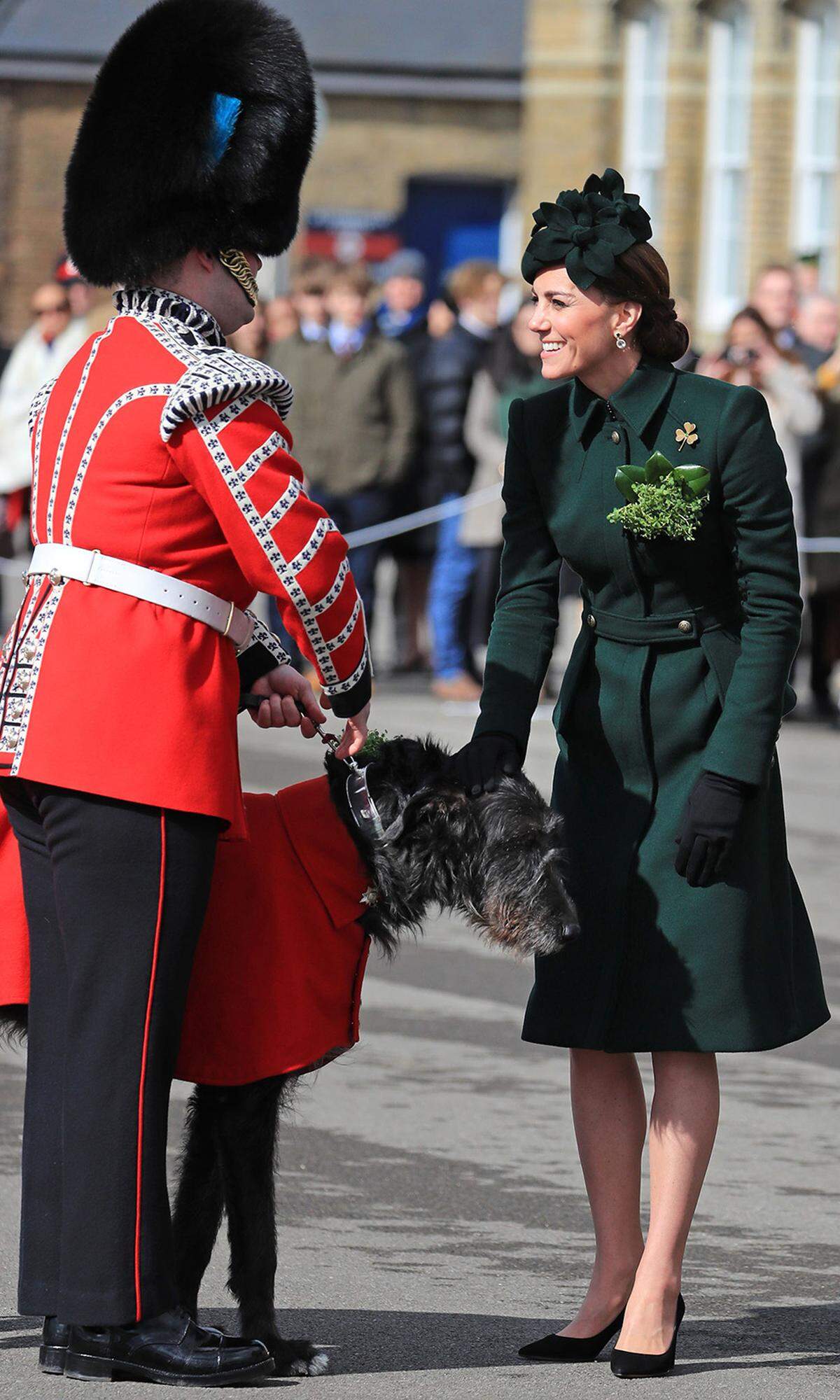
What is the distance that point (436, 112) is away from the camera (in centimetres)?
3444

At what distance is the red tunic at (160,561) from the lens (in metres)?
4.15

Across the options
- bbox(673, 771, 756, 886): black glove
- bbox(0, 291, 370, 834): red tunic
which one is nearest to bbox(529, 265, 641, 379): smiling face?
bbox(0, 291, 370, 834): red tunic

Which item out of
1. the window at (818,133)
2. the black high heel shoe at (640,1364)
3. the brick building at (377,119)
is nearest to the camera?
the black high heel shoe at (640,1364)

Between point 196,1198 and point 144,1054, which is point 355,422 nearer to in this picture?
point 196,1198

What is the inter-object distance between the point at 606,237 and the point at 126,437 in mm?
990

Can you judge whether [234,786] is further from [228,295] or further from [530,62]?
[530,62]

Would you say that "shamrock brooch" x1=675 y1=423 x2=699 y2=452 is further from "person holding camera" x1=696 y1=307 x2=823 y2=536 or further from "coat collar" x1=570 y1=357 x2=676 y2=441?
"person holding camera" x1=696 y1=307 x2=823 y2=536

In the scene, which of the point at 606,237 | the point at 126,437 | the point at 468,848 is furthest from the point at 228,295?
the point at 468,848

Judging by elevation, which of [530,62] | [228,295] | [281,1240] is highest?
[530,62]

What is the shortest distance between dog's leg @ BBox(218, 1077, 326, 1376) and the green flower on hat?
157 centimetres

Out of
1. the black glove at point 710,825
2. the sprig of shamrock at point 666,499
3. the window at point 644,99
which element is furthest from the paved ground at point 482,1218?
the window at point 644,99

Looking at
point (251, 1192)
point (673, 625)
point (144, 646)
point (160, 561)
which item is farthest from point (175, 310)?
point (251, 1192)

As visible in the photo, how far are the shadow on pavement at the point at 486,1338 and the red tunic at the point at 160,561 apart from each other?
1105mm

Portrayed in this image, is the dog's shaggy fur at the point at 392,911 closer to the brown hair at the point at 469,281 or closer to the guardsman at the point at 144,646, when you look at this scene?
the guardsman at the point at 144,646
